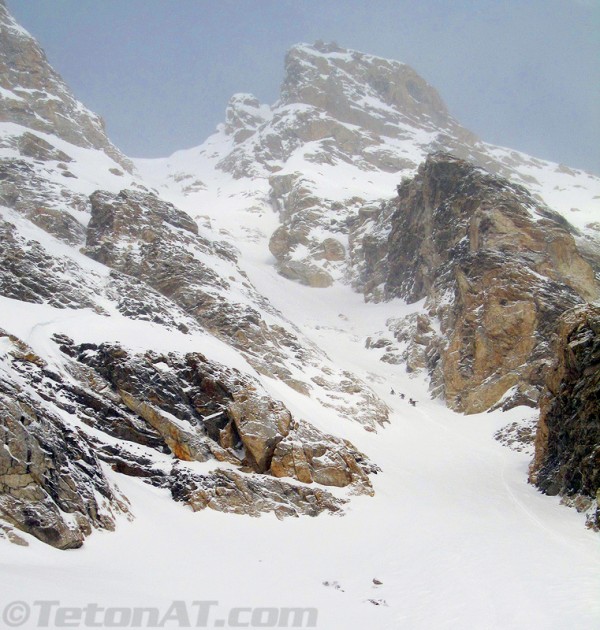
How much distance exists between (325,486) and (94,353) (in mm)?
10968

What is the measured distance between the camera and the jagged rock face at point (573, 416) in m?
19.4

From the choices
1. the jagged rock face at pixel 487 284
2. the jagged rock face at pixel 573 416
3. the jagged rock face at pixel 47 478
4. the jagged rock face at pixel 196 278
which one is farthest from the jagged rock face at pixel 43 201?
the jagged rock face at pixel 573 416

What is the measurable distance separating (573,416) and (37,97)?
100541mm

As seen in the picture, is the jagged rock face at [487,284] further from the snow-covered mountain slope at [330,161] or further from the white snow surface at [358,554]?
the snow-covered mountain slope at [330,161]

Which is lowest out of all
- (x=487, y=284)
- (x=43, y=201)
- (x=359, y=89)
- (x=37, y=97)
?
(x=43, y=201)

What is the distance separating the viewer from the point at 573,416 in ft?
70.5

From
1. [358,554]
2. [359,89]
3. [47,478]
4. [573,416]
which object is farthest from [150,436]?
[359,89]

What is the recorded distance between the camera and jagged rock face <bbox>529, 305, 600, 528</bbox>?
19391mm

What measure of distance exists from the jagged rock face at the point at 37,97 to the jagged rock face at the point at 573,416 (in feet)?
288

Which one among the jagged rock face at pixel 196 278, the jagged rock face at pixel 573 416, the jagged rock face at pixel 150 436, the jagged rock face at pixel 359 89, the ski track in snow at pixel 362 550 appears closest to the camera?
the ski track in snow at pixel 362 550

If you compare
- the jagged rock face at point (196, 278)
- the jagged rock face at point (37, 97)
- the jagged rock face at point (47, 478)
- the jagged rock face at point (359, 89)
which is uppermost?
the jagged rock face at point (359, 89)

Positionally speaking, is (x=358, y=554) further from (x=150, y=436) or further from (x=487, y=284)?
(x=487, y=284)

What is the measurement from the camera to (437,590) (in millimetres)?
13102

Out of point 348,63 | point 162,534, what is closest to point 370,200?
point 162,534
